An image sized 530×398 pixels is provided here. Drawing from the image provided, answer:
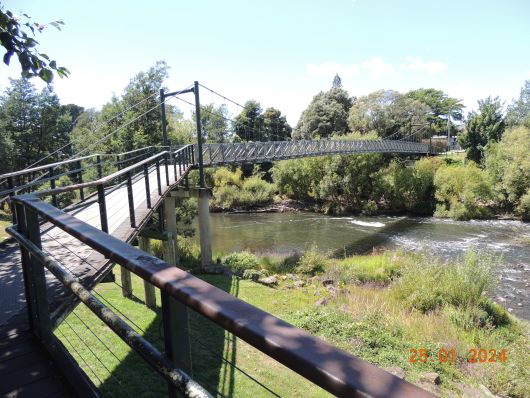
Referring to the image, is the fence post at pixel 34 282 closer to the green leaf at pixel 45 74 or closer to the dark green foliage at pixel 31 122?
the green leaf at pixel 45 74

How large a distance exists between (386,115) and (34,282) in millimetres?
37368

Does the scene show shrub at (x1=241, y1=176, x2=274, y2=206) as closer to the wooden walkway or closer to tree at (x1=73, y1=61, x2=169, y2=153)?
tree at (x1=73, y1=61, x2=169, y2=153)

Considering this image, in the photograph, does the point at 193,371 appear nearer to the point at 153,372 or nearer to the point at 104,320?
the point at 153,372

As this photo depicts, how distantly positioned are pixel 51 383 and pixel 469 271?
804cm

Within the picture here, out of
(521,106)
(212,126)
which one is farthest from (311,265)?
(521,106)

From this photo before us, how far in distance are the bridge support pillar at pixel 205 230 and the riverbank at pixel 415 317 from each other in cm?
72

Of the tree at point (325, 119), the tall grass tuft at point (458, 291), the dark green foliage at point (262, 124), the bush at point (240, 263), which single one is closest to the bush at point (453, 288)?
the tall grass tuft at point (458, 291)

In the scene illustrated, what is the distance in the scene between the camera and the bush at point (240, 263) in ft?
34.5

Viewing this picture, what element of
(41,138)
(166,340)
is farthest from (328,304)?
(41,138)

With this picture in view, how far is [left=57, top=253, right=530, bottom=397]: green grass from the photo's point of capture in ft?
15.1

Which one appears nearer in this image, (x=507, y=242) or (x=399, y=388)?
(x=399, y=388)

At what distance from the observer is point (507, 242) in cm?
1534

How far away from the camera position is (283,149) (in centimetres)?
1869

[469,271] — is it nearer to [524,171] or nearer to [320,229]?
[320,229]
